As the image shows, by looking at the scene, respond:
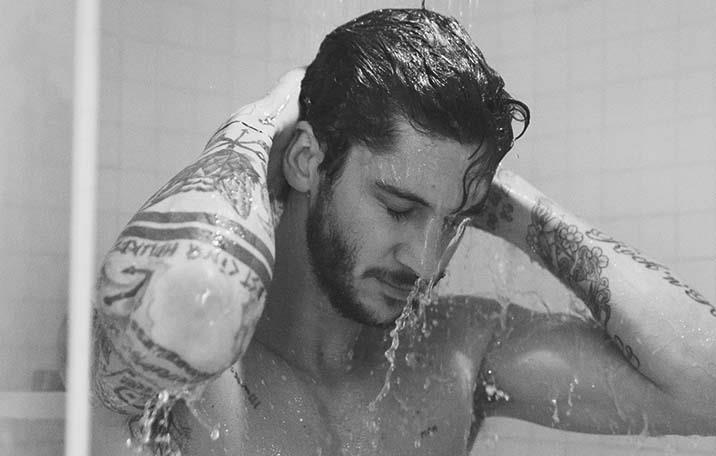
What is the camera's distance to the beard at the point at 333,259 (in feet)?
3.71

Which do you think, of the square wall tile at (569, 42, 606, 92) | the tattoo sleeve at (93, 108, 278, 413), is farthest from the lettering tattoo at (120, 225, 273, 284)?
the square wall tile at (569, 42, 606, 92)

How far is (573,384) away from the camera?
125 cm

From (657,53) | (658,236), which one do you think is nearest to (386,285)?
(658,236)

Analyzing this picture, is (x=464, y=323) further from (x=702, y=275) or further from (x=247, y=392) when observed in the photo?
(x=702, y=275)

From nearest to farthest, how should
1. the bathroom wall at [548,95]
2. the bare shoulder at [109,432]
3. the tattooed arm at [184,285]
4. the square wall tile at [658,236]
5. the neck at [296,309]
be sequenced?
the tattooed arm at [184,285]
the bare shoulder at [109,432]
the neck at [296,309]
the bathroom wall at [548,95]
the square wall tile at [658,236]

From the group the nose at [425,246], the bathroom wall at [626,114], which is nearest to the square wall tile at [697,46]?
the bathroom wall at [626,114]

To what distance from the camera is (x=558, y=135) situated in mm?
1712

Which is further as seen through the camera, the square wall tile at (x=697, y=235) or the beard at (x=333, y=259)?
the square wall tile at (x=697, y=235)

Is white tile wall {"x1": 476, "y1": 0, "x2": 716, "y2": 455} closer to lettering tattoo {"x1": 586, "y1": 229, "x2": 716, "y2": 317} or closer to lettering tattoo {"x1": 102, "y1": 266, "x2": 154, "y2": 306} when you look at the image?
lettering tattoo {"x1": 586, "y1": 229, "x2": 716, "y2": 317}

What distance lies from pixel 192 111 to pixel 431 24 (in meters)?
0.53

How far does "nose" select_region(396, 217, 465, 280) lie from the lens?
1104 mm

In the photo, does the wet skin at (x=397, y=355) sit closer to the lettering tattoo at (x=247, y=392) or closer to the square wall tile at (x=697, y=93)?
the lettering tattoo at (x=247, y=392)

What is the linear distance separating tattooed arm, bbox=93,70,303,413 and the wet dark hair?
0.20 meters

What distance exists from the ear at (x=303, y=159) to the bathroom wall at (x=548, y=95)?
39 centimetres
